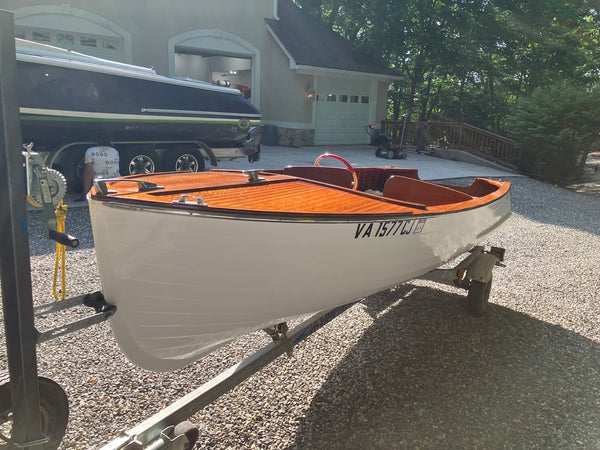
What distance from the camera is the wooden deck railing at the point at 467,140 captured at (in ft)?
49.3

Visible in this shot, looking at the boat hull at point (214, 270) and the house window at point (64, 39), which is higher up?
the house window at point (64, 39)

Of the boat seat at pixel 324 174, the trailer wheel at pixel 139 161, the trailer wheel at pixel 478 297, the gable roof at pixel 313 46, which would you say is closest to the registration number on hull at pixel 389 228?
the boat seat at pixel 324 174

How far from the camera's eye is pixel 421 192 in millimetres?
4113

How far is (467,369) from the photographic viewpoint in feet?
11.2

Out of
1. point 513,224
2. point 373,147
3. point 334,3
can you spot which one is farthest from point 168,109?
point 334,3

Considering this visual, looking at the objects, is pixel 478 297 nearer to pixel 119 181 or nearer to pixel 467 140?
pixel 119 181

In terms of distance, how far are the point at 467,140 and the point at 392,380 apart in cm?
1485

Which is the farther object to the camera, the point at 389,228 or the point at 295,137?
the point at 295,137

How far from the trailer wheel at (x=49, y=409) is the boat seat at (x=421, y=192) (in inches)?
117

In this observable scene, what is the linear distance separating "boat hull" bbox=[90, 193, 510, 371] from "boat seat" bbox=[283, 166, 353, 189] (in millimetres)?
1181

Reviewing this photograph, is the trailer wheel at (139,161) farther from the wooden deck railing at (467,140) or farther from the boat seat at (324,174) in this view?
the wooden deck railing at (467,140)

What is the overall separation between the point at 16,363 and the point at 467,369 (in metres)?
2.84

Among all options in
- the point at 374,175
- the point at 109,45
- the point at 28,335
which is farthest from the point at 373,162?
the point at 28,335

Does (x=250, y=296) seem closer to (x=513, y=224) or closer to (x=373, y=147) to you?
(x=513, y=224)
